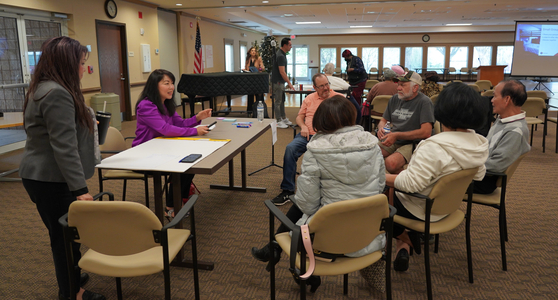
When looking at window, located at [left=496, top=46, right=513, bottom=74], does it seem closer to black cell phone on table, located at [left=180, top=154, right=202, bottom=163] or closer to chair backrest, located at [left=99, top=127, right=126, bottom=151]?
chair backrest, located at [left=99, top=127, right=126, bottom=151]

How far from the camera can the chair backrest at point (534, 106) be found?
18.2 feet

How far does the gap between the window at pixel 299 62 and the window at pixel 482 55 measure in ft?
27.8

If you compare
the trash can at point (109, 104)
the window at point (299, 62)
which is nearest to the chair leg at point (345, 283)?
the trash can at point (109, 104)

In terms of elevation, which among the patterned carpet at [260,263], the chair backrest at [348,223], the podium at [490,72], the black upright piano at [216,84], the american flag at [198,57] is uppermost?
the american flag at [198,57]

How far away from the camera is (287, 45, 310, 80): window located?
69.9 feet

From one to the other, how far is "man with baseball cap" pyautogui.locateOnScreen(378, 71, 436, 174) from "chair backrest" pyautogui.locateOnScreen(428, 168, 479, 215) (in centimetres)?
117

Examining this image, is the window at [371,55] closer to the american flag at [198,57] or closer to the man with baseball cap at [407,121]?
the american flag at [198,57]

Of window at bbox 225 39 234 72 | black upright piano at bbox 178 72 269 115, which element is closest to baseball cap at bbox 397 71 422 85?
black upright piano at bbox 178 72 269 115

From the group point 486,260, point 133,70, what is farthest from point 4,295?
point 133,70

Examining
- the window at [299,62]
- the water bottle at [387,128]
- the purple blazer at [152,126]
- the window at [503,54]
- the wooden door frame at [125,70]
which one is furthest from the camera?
the window at [299,62]

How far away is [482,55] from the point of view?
20.1 metres

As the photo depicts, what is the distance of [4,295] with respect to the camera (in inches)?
87.6

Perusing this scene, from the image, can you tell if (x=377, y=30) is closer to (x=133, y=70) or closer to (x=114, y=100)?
(x=133, y=70)

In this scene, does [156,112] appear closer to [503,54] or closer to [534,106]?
[534,106]
